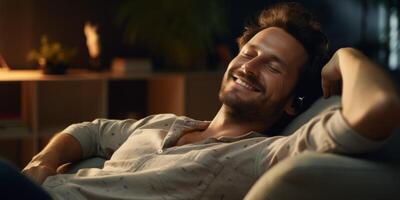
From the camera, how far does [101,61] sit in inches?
161

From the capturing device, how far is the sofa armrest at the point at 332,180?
1355 millimetres

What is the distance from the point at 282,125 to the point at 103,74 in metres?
2.03

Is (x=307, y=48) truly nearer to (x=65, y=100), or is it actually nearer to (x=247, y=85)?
(x=247, y=85)

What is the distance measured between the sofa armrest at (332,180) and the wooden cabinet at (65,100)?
95.9 inches

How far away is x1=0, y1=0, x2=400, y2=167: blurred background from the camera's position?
12.4 feet

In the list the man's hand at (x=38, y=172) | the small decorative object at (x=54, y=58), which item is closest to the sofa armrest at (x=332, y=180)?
the man's hand at (x=38, y=172)

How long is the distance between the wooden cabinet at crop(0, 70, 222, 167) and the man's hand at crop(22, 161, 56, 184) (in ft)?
5.25

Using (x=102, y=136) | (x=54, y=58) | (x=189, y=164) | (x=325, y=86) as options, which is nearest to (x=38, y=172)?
(x=102, y=136)

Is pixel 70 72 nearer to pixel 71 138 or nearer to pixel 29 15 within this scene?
pixel 29 15

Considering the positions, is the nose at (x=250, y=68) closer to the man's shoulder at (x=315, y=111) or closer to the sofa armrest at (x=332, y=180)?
the man's shoulder at (x=315, y=111)

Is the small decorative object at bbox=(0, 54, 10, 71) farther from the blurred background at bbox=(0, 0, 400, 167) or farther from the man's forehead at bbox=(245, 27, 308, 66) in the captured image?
the man's forehead at bbox=(245, 27, 308, 66)

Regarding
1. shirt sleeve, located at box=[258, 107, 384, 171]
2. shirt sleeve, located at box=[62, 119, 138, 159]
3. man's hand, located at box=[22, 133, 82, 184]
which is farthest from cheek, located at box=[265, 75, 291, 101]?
man's hand, located at box=[22, 133, 82, 184]

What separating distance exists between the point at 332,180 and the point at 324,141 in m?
0.12

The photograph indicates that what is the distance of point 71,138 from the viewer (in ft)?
6.98
